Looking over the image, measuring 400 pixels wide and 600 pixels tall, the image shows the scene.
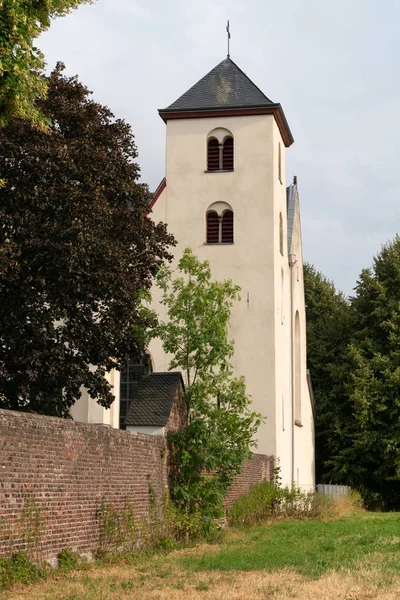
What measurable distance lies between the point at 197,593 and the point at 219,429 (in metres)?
8.88

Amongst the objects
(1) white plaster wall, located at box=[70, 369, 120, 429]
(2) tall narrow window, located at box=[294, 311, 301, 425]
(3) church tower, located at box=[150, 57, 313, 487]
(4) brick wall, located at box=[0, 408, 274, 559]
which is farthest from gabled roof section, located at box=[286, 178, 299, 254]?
(4) brick wall, located at box=[0, 408, 274, 559]

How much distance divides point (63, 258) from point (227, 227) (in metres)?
15.4

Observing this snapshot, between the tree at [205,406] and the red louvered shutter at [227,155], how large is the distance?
42.7 ft

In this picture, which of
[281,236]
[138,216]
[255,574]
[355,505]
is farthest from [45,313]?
[355,505]

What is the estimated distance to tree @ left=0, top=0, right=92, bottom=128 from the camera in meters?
10.8

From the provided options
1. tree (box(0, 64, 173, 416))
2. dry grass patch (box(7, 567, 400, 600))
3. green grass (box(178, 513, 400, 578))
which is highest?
tree (box(0, 64, 173, 416))

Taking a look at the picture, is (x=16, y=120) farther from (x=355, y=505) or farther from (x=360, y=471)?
(x=360, y=471)

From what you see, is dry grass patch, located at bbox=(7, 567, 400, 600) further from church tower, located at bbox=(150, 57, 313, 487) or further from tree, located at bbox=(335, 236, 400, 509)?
tree, located at bbox=(335, 236, 400, 509)

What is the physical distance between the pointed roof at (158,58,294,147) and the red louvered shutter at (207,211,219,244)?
3673mm

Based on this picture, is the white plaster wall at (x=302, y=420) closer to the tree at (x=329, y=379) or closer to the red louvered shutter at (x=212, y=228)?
the tree at (x=329, y=379)

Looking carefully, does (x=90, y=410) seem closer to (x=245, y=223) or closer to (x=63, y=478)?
(x=245, y=223)

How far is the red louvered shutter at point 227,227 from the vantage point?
3297cm

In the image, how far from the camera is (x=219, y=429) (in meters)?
20.1

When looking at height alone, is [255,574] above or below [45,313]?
below
